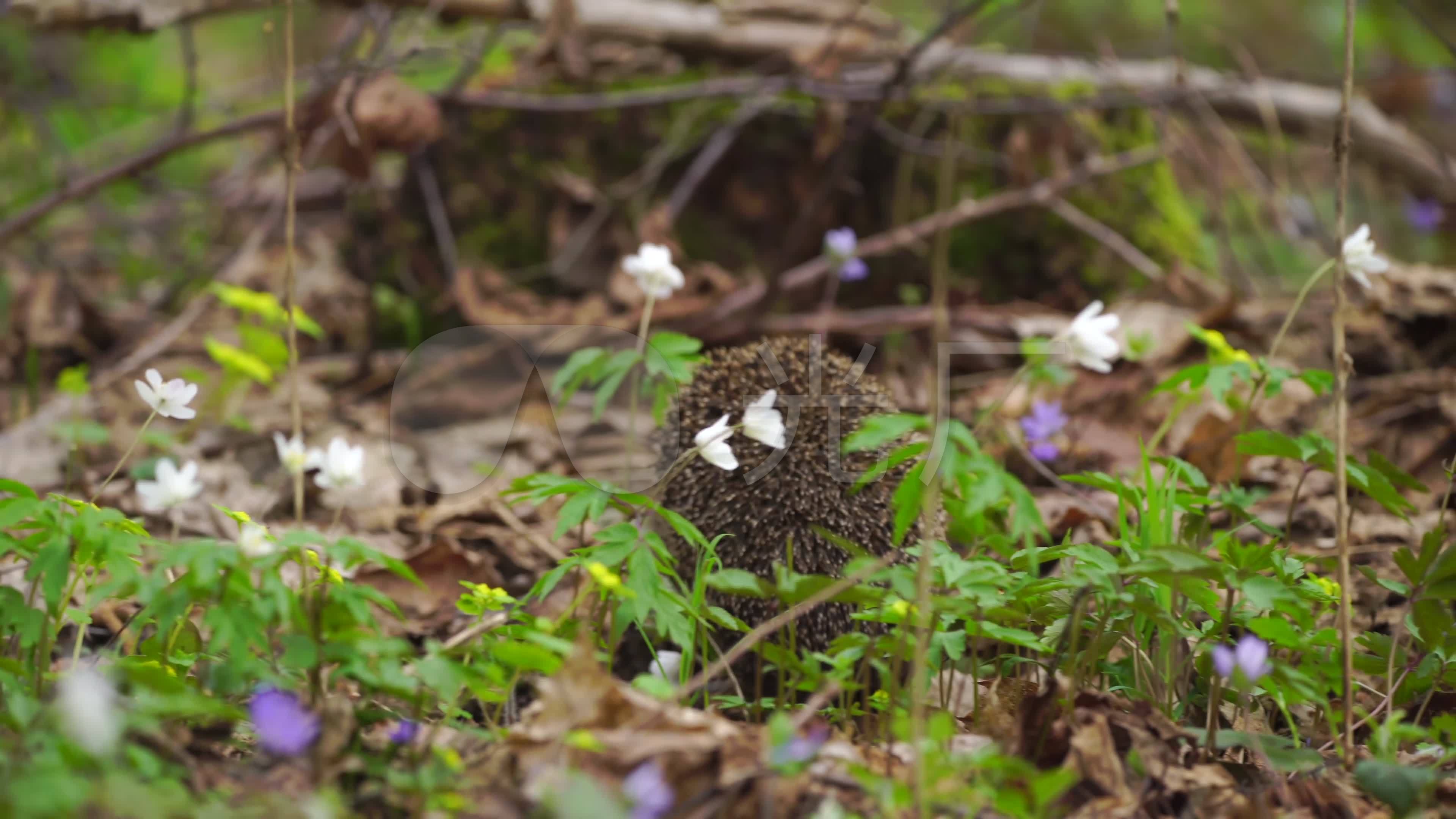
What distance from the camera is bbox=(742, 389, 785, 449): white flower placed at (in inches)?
74.0

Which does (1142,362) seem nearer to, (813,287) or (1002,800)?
(813,287)

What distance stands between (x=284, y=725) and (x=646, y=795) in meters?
0.45

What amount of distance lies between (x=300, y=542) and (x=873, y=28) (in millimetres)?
3967

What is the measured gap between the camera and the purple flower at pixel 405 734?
1.45 metres

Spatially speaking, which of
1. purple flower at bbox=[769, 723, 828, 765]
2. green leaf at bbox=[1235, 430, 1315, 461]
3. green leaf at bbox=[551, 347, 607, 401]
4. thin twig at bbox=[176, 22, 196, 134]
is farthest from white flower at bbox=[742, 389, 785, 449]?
thin twig at bbox=[176, 22, 196, 134]

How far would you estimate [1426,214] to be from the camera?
17.7 ft

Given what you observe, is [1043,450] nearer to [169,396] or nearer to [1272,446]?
[1272,446]

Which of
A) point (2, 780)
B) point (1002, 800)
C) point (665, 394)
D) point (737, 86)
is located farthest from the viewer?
point (737, 86)

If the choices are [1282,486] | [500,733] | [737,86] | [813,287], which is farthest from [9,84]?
[1282,486]

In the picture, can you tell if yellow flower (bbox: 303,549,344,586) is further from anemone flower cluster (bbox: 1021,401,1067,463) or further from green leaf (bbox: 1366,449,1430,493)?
green leaf (bbox: 1366,449,1430,493)

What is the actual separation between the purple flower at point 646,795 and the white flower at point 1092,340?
1.10 metres

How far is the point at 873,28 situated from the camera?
472 centimetres

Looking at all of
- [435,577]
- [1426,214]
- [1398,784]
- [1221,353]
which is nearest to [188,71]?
[435,577]

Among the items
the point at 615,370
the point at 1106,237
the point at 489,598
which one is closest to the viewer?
the point at 489,598
